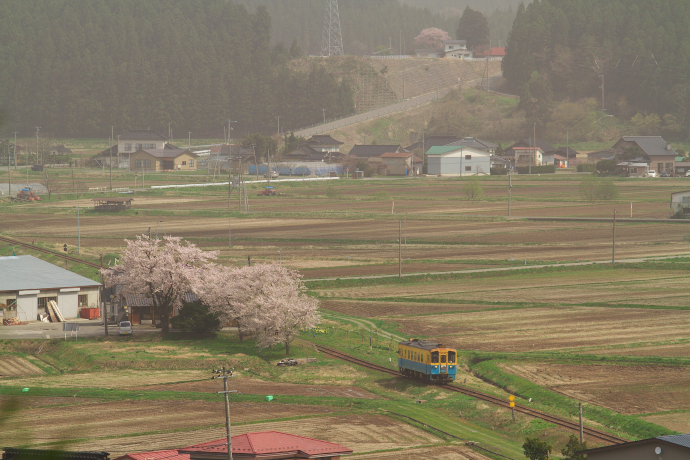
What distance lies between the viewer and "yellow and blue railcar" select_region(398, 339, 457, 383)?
91.7 feet

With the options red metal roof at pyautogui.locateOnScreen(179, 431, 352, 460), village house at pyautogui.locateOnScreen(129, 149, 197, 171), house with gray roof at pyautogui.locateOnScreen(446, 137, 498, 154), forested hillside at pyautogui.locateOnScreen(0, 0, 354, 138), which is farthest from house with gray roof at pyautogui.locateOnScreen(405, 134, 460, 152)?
red metal roof at pyautogui.locateOnScreen(179, 431, 352, 460)

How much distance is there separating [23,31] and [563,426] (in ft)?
605

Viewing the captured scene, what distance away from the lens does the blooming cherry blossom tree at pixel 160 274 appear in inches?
1479

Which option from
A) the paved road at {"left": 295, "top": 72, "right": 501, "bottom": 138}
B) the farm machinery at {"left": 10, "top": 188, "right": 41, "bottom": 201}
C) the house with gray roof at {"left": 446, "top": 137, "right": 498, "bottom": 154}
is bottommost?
the farm machinery at {"left": 10, "top": 188, "right": 41, "bottom": 201}

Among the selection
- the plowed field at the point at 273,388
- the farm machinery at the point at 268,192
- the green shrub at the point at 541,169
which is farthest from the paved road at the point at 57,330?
the green shrub at the point at 541,169

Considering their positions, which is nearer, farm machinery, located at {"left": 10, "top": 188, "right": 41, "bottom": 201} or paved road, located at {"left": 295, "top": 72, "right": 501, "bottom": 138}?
farm machinery, located at {"left": 10, "top": 188, "right": 41, "bottom": 201}

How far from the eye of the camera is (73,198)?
300ft

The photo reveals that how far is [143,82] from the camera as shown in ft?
589

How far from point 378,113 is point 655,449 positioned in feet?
525

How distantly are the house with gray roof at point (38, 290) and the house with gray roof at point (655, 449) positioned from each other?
32144 mm

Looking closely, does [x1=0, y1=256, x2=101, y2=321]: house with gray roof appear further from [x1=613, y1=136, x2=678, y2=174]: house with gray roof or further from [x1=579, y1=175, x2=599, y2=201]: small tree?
[x1=613, y1=136, x2=678, y2=174]: house with gray roof

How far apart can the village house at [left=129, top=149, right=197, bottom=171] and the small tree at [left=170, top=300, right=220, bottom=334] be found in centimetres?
9500

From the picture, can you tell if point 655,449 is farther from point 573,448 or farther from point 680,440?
point 573,448

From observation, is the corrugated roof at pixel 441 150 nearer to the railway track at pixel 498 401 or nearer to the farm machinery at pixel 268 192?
the farm machinery at pixel 268 192
